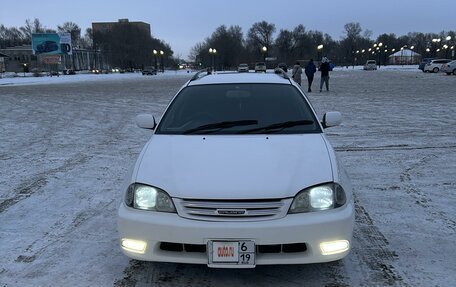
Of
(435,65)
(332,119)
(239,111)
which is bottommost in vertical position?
(332,119)

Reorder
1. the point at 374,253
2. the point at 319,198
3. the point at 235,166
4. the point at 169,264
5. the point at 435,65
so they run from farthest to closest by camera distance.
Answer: the point at 435,65
the point at 374,253
the point at 169,264
the point at 235,166
the point at 319,198

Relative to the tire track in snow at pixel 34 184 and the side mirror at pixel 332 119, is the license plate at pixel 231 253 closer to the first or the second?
the side mirror at pixel 332 119

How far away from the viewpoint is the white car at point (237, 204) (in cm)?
305

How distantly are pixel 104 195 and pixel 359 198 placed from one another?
323 cm

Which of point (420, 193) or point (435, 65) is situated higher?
point (435, 65)

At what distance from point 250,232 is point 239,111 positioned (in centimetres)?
179

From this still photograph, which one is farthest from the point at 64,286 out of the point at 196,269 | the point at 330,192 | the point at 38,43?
the point at 38,43

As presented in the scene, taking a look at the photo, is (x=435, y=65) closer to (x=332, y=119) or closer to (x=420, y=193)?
(x=420, y=193)

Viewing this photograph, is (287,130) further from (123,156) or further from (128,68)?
(128,68)

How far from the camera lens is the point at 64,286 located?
133 inches

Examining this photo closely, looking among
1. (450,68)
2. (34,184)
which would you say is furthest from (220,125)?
(450,68)

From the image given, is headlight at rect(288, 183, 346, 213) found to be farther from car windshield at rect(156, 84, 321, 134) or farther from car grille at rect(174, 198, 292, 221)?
car windshield at rect(156, 84, 321, 134)

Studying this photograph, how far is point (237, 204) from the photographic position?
306cm

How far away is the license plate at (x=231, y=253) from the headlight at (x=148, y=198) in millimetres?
416
